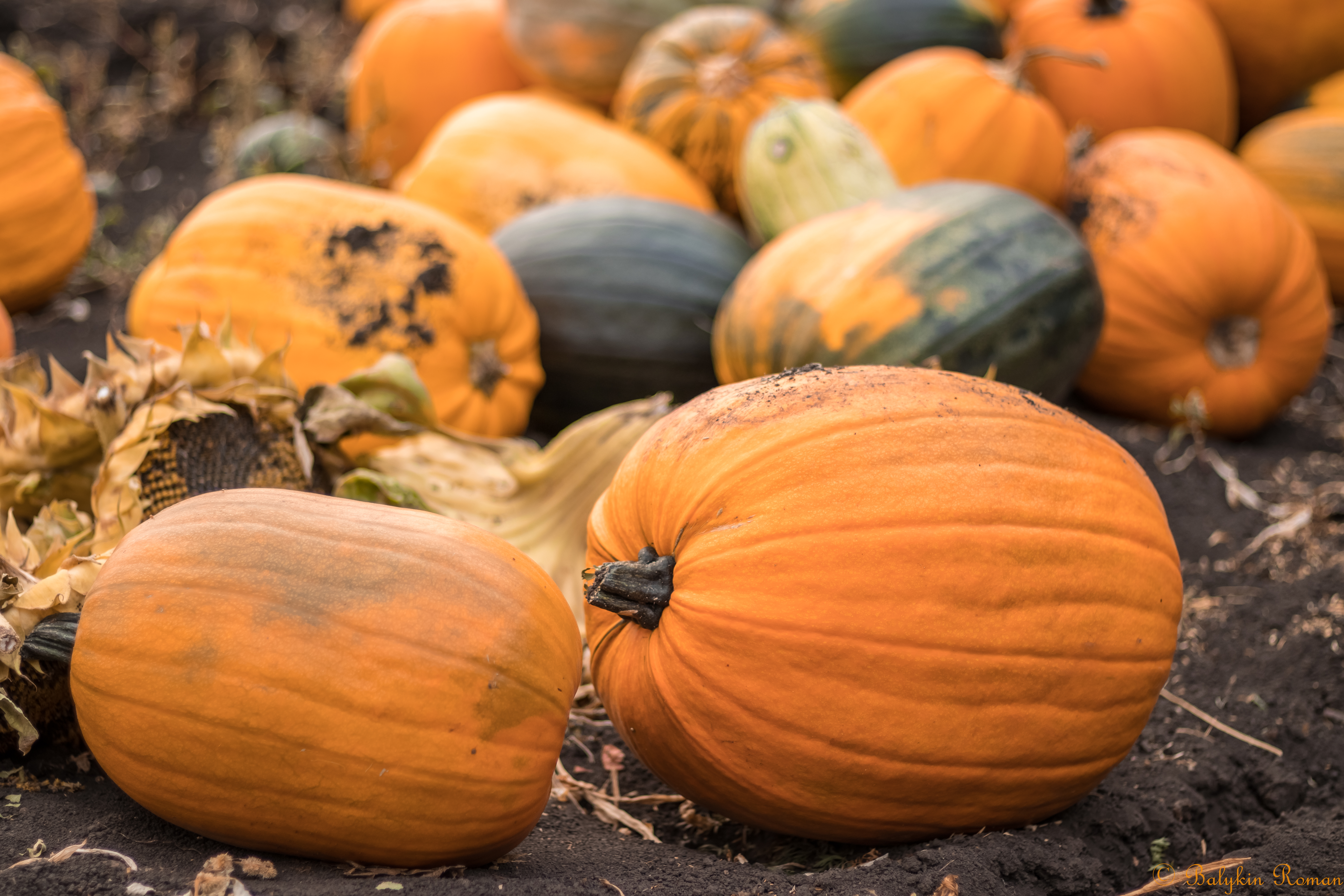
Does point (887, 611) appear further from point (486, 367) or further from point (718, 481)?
point (486, 367)

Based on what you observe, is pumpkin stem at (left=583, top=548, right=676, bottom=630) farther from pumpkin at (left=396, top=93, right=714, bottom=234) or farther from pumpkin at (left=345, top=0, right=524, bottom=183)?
pumpkin at (left=345, top=0, right=524, bottom=183)

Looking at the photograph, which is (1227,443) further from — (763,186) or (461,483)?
(461,483)

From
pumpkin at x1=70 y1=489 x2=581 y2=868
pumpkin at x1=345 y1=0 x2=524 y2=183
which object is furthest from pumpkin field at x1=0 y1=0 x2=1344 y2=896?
pumpkin at x1=345 y1=0 x2=524 y2=183

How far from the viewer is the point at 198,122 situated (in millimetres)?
5844

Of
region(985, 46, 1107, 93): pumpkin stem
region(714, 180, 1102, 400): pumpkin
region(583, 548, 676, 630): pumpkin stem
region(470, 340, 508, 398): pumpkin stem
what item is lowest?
region(470, 340, 508, 398): pumpkin stem

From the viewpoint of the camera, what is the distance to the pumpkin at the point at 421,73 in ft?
15.0

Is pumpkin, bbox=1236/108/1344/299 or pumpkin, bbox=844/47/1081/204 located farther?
pumpkin, bbox=1236/108/1344/299

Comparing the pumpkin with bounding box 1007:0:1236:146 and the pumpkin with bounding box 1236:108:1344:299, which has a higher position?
the pumpkin with bounding box 1007:0:1236:146

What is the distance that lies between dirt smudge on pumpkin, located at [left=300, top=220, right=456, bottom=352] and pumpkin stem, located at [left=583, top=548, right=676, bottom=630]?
4.29 feet

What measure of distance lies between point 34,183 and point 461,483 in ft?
7.06

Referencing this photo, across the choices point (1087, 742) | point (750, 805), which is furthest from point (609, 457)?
point (1087, 742)

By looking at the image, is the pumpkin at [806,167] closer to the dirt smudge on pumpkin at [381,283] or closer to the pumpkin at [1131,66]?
the dirt smudge on pumpkin at [381,283]

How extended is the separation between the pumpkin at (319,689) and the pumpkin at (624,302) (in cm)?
168

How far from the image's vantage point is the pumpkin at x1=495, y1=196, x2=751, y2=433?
10.0 ft
